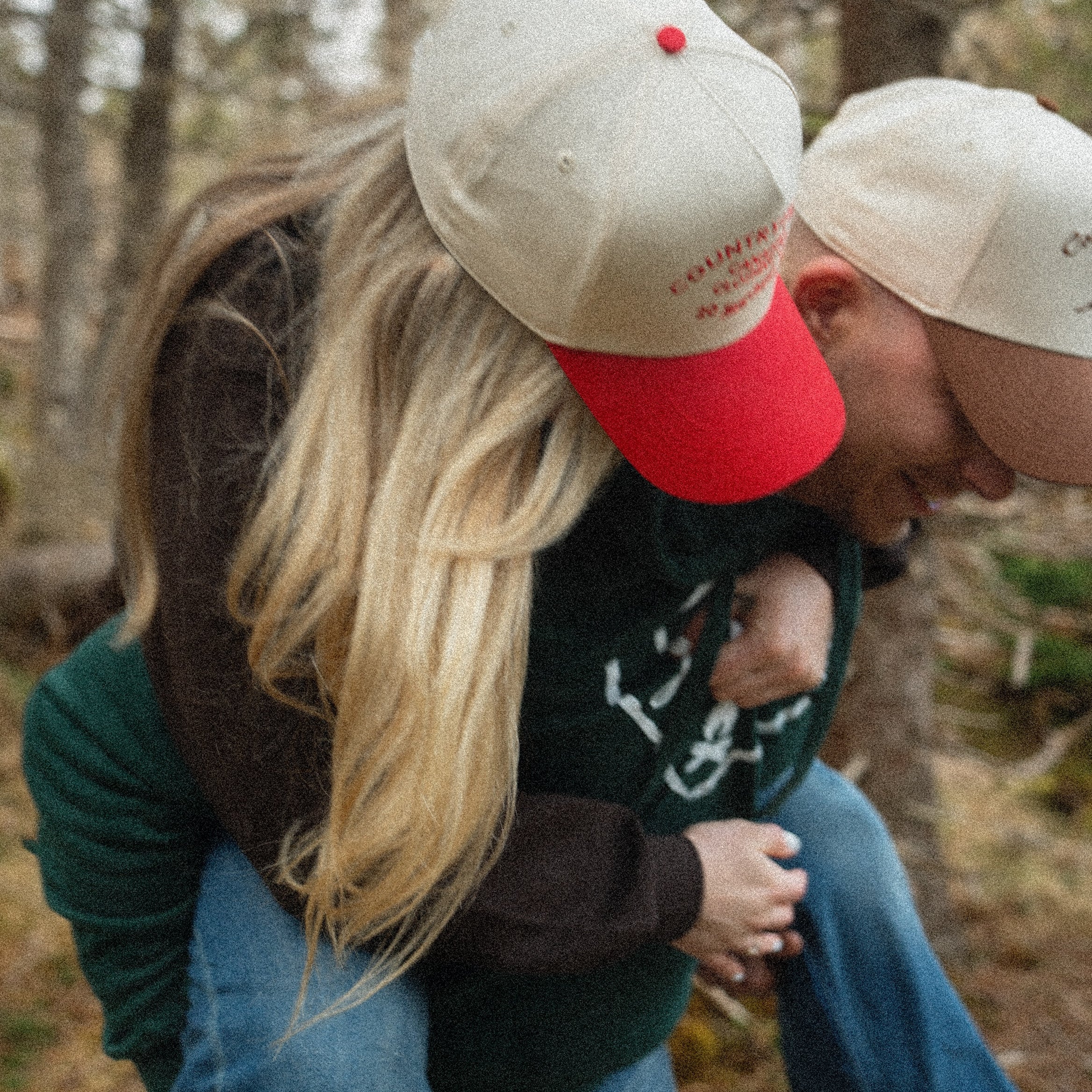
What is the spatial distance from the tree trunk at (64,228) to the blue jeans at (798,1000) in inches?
147

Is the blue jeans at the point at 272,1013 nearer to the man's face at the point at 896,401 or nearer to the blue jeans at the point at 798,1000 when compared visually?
the blue jeans at the point at 798,1000

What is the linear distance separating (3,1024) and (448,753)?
5.48ft

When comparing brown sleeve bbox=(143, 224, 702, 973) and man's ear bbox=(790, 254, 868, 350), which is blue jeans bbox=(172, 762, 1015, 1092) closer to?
brown sleeve bbox=(143, 224, 702, 973)

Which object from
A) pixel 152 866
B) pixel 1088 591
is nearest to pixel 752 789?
pixel 152 866

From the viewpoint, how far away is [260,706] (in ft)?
3.71

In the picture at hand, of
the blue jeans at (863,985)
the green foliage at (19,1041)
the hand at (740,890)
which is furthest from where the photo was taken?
the green foliage at (19,1041)

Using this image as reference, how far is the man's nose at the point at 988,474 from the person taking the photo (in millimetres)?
1335

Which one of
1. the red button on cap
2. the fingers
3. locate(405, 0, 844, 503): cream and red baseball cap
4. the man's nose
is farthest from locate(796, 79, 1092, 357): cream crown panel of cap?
the fingers

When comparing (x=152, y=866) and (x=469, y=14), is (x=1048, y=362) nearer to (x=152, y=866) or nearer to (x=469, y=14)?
(x=469, y=14)

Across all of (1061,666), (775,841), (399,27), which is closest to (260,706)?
(775,841)

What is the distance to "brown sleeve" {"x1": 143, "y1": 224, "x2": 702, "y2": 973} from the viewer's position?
3.74 ft

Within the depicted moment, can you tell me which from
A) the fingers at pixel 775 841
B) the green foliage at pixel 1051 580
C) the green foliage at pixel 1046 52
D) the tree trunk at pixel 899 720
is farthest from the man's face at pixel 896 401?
the green foliage at pixel 1051 580

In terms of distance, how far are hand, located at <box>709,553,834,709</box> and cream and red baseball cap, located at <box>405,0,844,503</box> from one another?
382mm

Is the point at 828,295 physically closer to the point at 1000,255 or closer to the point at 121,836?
the point at 1000,255
